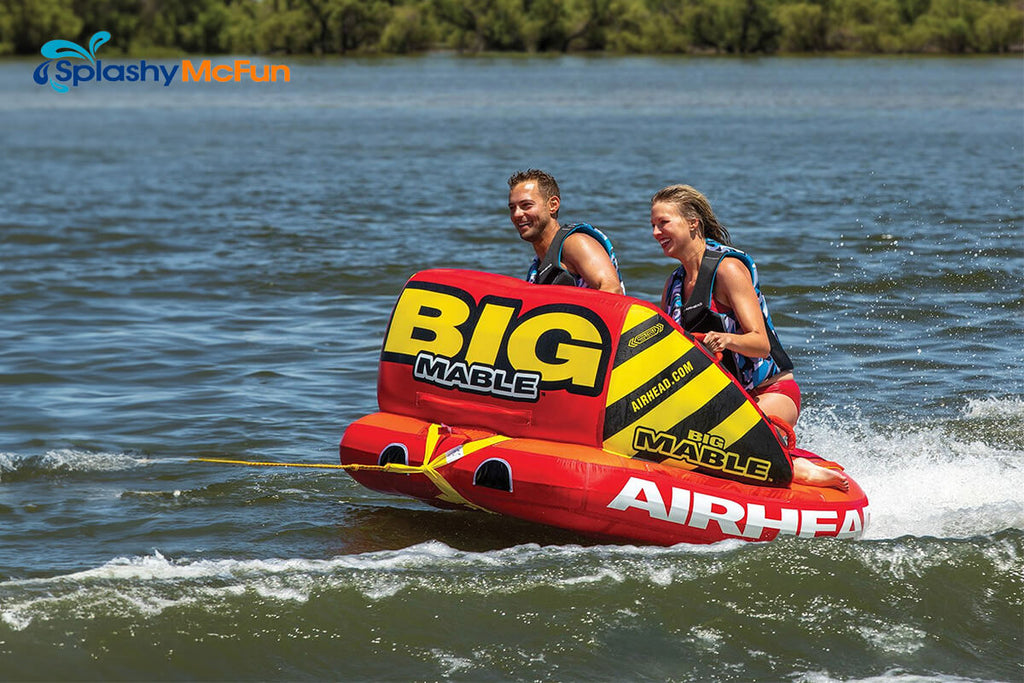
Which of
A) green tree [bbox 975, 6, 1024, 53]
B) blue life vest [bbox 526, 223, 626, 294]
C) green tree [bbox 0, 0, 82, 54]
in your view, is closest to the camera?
blue life vest [bbox 526, 223, 626, 294]

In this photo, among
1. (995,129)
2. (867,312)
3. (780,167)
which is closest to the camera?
(867,312)

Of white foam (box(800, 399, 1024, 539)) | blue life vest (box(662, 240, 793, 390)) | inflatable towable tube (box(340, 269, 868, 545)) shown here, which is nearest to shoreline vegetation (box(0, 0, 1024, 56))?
white foam (box(800, 399, 1024, 539))

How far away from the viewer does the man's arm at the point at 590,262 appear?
6.48 meters

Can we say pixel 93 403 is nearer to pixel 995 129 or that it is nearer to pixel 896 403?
pixel 896 403

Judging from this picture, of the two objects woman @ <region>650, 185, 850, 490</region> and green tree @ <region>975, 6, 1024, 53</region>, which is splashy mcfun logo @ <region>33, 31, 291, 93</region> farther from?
woman @ <region>650, 185, 850, 490</region>

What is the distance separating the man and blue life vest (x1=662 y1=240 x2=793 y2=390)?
317 mm

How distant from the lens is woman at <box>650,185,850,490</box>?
20.0 ft

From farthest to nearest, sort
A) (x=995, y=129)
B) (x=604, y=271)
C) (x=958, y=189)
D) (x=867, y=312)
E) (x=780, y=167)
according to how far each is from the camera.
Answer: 1. (x=995, y=129)
2. (x=780, y=167)
3. (x=958, y=189)
4. (x=867, y=312)
5. (x=604, y=271)

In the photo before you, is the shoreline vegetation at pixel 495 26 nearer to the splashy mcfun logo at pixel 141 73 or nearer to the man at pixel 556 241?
the splashy mcfun logo at pixel 141 73

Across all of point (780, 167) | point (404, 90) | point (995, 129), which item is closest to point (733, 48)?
point (404, 90)

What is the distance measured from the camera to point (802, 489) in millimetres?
6172

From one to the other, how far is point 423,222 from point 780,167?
26.9 feet

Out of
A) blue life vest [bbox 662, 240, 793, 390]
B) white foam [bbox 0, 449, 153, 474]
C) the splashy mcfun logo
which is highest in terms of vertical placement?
blue life vest [bbox 662, 240, 793, 390]

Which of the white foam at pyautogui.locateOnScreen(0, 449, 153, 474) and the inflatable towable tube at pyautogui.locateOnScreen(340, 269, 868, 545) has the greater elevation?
the inflatable towable tube at pyautogui.locateOnScreen(340, 269, 868, 545)
